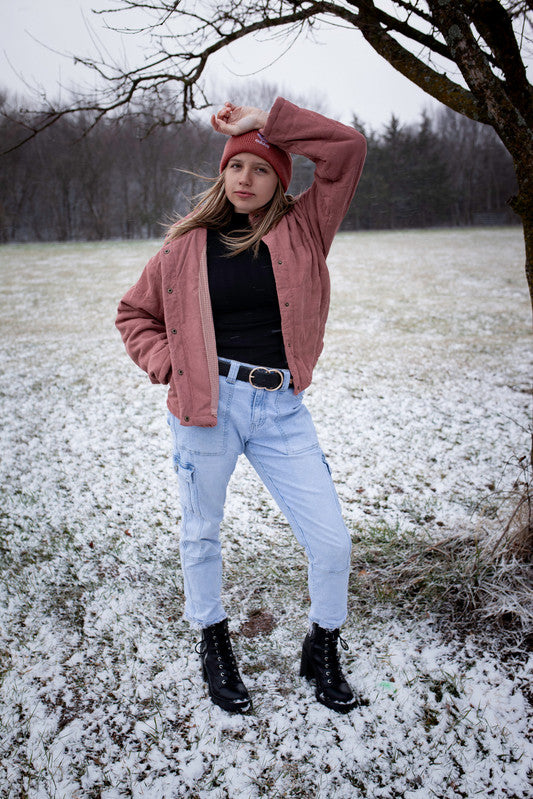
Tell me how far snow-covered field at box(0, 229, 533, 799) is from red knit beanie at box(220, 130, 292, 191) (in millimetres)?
2117

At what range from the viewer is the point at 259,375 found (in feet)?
5.99

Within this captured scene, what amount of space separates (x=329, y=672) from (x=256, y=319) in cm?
147

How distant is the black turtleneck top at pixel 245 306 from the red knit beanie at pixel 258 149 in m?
0.30

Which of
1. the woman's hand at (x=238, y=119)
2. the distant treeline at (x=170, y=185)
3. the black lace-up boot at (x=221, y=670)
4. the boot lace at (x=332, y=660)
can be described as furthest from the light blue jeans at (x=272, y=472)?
the distant treeline at (x=170, y=185)

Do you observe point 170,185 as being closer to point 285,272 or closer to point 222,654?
point 285,272

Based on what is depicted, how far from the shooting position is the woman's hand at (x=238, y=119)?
1.83m

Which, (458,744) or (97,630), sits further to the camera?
(97,630)

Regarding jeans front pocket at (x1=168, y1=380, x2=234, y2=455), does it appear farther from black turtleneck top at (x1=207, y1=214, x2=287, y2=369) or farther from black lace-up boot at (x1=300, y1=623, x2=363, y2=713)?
black lace-up boot at (x1=300, y1=623, x2=363, y2=713)

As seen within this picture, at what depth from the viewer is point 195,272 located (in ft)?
6.02

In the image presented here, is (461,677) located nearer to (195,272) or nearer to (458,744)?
(458,744)

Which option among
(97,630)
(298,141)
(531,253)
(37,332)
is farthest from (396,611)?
(37,332)

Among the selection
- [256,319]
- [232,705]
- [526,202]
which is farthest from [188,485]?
[526,202]

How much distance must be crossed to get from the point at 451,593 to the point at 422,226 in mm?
30797

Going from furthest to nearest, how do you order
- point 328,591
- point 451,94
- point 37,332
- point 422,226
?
point 422,226
point 37,332
point 451,94
point 328,591
